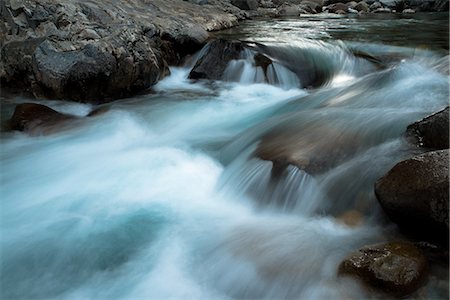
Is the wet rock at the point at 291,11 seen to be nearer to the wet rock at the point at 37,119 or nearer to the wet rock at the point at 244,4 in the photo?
the wet rock at the point at 244,4

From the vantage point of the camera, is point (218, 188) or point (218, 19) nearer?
point (218, 188)

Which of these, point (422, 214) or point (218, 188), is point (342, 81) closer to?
point (218, 188)

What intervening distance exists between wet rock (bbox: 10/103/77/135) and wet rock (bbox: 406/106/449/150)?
4.84m

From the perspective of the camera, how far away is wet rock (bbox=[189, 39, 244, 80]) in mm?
8609

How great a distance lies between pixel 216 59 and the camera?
8781 millimetres

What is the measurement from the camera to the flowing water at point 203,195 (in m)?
3.30

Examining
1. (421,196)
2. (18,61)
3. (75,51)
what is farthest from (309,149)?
(18,61)

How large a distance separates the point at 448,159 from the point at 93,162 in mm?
4106

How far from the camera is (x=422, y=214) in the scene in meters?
3.10

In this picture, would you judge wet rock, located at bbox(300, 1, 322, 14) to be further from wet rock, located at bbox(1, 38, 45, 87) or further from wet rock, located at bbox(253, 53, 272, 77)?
wet rock, located at bbox(1, 38, 45, 87)

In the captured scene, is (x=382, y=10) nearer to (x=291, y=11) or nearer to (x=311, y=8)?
(x=311, y=8)

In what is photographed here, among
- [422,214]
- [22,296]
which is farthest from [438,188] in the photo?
[22,296]

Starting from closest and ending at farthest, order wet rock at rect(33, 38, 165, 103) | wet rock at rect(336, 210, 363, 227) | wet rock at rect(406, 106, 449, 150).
→ wet rock at rect(336, 210, 363, 227) → wet rock at rect(406, 106, 449, 150) → wet rock at rect(33, 38, 165, 103)

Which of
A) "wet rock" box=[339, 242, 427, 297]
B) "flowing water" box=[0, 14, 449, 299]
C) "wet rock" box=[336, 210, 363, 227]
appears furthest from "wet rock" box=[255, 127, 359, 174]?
"wet rock" box=[339, 242, 427, 297]
